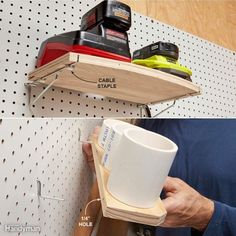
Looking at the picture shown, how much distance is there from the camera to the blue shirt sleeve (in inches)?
19.6

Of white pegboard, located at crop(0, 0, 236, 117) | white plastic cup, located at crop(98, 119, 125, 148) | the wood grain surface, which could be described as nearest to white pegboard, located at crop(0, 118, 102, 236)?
white plastic cup, located at crop(98, 119, 125, 148)

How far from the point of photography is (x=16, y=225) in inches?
21.7

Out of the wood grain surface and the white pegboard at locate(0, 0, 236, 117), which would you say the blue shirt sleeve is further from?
the wood grain surface

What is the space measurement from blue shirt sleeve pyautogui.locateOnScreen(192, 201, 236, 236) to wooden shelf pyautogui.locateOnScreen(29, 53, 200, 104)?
0.29m

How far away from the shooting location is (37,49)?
779 mm

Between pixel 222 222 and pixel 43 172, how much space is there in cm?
32

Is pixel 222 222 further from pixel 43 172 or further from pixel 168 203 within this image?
pixel 43 172

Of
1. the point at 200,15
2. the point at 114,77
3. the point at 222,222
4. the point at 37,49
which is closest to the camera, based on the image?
the point at 222,222

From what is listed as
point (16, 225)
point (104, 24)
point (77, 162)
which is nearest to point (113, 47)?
point (104, 24)

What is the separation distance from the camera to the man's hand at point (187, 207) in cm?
50

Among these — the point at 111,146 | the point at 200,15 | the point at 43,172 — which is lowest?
the point at 43,172

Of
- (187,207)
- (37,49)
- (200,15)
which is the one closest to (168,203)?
(187,207)

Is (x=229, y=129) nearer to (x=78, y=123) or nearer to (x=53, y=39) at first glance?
(x=78, y=123)

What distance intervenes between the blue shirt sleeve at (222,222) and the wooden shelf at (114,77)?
290mm
